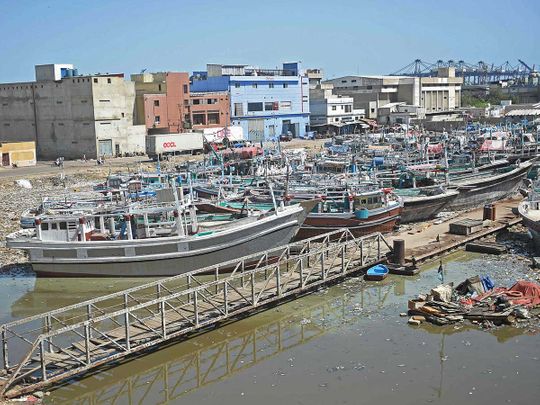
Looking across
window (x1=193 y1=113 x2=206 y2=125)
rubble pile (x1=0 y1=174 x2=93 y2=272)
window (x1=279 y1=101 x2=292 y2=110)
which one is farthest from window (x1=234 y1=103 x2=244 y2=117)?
rubble pile (x1=0 y1=174 x2=93 y2=272)

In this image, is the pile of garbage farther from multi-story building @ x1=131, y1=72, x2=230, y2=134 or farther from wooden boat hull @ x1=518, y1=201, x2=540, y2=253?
multi-story building @ x1=131, y1=72, x2=230, y2=134

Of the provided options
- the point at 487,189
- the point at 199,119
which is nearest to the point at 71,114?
the point at 199,119

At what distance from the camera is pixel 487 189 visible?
34.2m

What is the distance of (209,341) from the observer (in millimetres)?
16516

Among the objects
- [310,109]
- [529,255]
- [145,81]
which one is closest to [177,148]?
[145,81]

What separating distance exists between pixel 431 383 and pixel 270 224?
984 cm

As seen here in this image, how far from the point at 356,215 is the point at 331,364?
475 inches

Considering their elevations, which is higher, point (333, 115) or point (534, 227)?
point (333, 115)

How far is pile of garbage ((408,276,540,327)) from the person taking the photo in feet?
55.1

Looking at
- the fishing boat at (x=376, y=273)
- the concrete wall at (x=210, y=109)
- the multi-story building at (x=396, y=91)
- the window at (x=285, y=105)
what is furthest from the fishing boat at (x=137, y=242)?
the multi-story building at (x=396, y=91)

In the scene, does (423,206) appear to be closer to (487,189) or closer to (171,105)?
(487,189)

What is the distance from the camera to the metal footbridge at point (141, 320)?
13750 mm

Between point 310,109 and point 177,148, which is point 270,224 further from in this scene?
point 310,109

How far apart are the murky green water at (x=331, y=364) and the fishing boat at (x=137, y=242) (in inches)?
133
